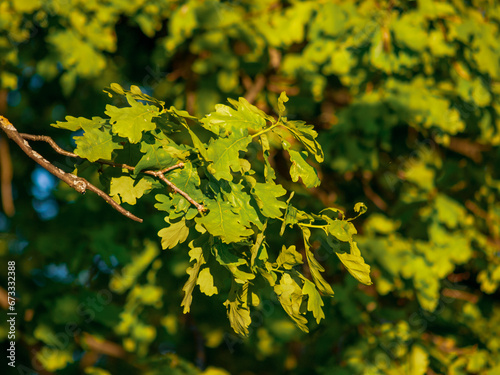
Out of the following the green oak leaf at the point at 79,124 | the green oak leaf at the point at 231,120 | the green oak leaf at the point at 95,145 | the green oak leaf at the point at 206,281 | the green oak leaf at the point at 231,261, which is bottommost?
the green oak leaf at the point at 206,281

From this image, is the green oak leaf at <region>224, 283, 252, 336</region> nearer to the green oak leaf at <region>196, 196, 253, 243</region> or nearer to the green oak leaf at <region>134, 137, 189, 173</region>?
the green oak leaf at <region>196, 196, 253, 243</region>

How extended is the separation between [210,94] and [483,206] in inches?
91.3

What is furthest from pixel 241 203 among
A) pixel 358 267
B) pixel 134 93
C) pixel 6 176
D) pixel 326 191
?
pixel 6 176

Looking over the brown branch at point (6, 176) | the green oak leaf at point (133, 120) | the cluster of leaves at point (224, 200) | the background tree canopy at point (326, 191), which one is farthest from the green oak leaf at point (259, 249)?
the brown branch at point (6, 176)

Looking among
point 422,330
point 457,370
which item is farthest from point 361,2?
point 457,370

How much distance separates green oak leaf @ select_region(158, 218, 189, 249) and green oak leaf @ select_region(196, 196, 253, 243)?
91 millimetres

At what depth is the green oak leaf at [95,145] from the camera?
1.58 meters

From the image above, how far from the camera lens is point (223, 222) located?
148 centimetres

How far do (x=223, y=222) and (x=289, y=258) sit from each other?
0.23 metres

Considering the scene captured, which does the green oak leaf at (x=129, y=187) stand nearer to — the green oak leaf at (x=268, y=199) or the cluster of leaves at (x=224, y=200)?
the cluster of leaves at (x=224, y=200)

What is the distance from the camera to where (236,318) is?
5.21 feet

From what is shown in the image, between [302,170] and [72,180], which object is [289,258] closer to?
[302,170]

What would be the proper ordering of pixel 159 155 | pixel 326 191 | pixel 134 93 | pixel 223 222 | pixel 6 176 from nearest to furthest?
pixel 223 222 → pixel 159 155 → pixel 134 93 → pixel 326 191 → pixel 6 176

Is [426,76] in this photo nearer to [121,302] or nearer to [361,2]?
[361,2]
